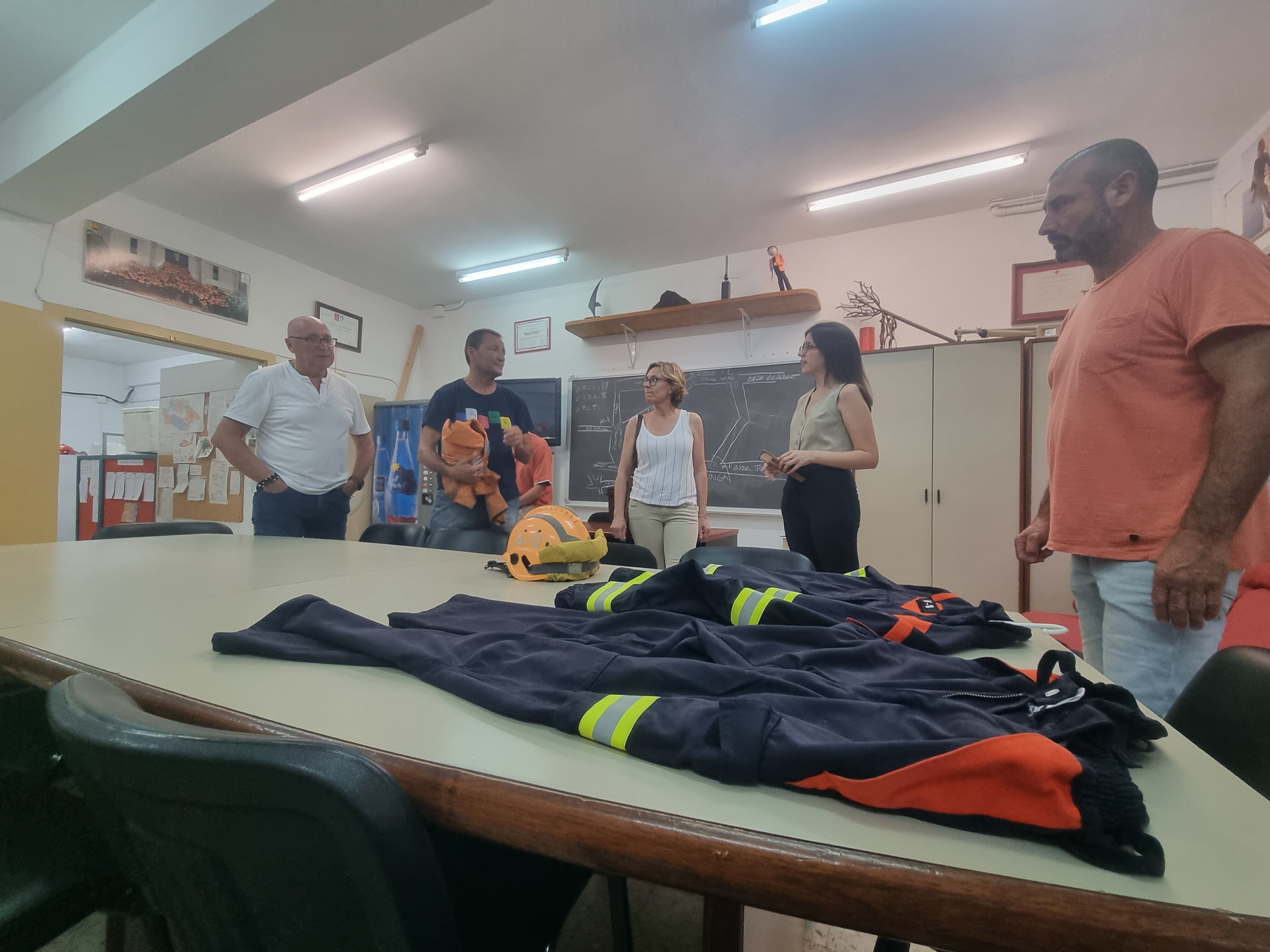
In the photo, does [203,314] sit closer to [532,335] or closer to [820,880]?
[532,335]

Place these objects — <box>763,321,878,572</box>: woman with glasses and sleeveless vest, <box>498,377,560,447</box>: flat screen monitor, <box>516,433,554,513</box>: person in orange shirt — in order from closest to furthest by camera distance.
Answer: <box>763,321,878,572</box>: woman with glasses and sleeveless vest, <box>516,433,554,513</box>: person in orange shirt, <box>498,377,560,447</box>: flat screen monitor

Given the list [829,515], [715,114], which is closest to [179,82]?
[715,114]

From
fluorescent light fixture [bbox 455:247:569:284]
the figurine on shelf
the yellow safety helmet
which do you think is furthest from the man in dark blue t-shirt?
the figurine on shelf

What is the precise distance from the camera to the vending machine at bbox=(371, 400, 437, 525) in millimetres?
4934

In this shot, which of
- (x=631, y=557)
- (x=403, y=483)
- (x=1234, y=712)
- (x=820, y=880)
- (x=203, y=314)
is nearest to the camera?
(x=820, y=880)

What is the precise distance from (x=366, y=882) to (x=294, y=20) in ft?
8.53

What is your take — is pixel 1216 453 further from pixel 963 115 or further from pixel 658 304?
pixel 658 304

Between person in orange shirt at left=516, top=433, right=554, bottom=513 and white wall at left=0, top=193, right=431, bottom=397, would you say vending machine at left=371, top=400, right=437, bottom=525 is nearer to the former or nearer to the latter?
white wall at left=0, top=193, right=431, bottom=397

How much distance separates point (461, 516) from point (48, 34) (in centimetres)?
273

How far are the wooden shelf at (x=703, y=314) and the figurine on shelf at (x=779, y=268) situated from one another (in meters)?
0.07

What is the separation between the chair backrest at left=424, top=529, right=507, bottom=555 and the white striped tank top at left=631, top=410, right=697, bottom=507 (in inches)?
26.7

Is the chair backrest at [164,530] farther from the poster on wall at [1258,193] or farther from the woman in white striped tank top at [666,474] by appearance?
the poster on wall at [1258,193]

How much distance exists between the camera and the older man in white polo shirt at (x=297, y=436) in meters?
2.23

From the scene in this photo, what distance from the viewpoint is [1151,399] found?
1.03 metres
